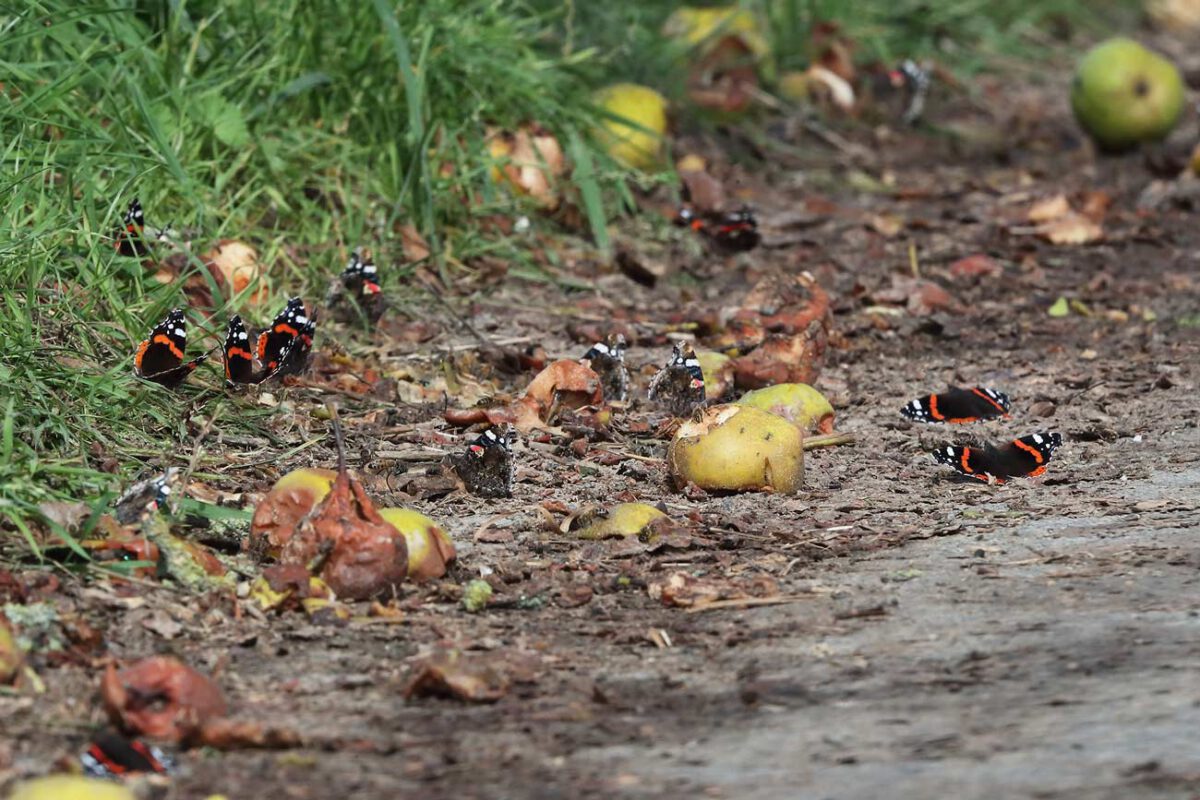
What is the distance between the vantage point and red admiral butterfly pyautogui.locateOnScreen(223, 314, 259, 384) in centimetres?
454

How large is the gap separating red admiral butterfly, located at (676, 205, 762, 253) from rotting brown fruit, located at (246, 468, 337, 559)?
11.4 feet

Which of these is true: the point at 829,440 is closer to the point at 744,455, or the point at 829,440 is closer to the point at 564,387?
the point at 744,455

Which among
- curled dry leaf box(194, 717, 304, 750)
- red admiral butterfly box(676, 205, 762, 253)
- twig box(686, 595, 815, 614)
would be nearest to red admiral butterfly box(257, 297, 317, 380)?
twig box(686, 595, 815, 614)

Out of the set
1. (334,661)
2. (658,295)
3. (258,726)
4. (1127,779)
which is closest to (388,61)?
(658,295)

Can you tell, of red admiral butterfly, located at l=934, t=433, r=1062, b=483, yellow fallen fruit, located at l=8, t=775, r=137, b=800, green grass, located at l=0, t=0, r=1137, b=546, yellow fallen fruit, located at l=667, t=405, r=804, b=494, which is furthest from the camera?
red admiral butterfly, located at l=934, t=433, r=1062, b=483

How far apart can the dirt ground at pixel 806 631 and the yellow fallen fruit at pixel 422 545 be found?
0.07 meters

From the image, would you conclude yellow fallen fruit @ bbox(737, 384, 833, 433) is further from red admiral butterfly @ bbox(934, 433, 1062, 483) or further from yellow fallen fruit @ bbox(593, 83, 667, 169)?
yellow fallen fruit @ bbox(593, 83, 667, 169)

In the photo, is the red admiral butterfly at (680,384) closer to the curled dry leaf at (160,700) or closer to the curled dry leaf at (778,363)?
the curled dry leaf at (778,363)

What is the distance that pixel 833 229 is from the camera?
7.49 metres

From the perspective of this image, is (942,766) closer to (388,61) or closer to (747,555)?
(747,555)

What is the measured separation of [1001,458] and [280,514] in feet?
6.33

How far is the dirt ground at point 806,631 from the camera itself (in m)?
2.70

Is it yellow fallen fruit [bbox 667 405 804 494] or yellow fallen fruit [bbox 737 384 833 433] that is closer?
yellow fallen fruit [bbox 667 405 804 494]

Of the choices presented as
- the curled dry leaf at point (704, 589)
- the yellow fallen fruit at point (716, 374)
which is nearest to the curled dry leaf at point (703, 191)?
the yellow fallen fruit at point (716, 374)
